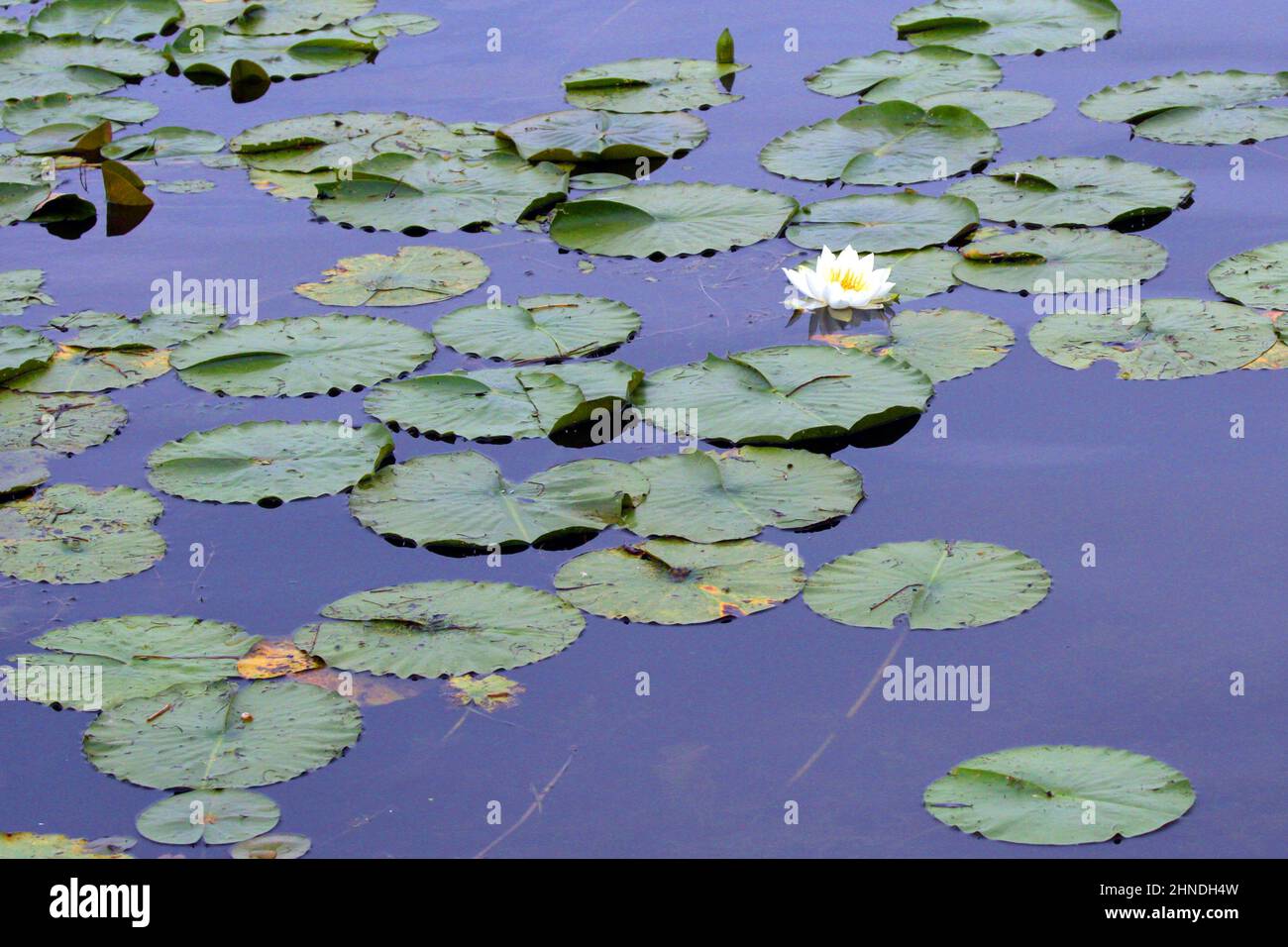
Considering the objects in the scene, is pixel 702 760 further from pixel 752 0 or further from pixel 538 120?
pixel 752 0

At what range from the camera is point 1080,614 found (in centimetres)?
341

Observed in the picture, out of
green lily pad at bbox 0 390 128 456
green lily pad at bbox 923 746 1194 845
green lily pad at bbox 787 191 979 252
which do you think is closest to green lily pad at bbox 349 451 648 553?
green lily pad at bbox 0 390 128 456

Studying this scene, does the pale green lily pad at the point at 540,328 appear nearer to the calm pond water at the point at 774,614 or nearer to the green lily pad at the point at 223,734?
the calm pond water at the point at 774,614

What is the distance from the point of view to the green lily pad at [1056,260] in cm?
477

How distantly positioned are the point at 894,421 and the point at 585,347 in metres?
0.99

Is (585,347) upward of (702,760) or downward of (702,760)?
upward

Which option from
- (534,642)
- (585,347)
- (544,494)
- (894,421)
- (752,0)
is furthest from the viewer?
(752,0)

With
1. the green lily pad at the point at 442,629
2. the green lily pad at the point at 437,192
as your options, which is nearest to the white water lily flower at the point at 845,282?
the green lily pad at the point at 437,192

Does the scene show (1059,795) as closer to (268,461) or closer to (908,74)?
(268,461)

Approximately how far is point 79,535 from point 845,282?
2.41 metres

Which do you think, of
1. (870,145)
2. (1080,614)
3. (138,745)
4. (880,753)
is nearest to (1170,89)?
(870,145)

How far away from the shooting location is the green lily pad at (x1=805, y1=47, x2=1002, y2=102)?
247 inches

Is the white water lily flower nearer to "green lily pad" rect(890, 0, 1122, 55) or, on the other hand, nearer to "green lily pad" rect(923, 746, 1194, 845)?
"green lily pad" rect(923, 746, 1194, 845)

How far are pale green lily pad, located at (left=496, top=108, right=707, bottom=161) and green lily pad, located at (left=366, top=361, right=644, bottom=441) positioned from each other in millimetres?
1665
